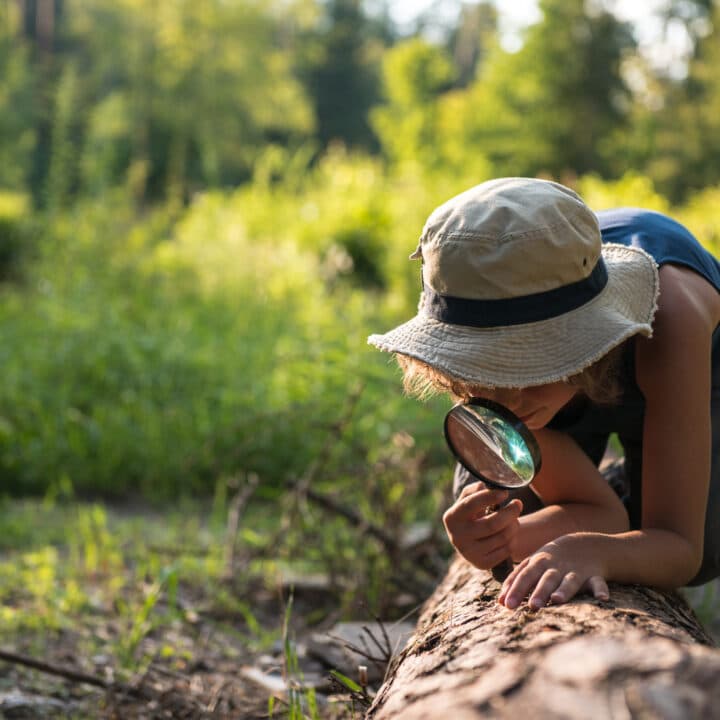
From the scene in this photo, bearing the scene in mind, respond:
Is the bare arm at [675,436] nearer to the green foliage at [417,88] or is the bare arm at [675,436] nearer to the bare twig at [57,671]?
the bare twig at [57,671]

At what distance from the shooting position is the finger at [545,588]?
1.79 meters

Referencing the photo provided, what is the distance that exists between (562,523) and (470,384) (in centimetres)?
48

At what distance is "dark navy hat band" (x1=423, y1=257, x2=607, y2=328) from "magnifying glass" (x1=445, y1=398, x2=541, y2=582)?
0.16 metres

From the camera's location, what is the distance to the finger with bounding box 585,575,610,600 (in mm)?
1790

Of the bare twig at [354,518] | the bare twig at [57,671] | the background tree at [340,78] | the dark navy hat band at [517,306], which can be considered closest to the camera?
the dark navy hat band at [517,306]

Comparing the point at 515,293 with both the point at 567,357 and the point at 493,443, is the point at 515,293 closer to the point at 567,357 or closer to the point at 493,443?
the point at 567,357

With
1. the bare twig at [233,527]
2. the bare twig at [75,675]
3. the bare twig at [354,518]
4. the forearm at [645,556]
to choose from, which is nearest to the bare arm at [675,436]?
the forearm at [645,556]

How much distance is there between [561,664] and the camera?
1.34 metres

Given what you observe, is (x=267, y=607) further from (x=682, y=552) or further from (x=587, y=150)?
(x=587, y=150)

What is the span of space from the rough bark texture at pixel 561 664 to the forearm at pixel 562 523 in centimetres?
12

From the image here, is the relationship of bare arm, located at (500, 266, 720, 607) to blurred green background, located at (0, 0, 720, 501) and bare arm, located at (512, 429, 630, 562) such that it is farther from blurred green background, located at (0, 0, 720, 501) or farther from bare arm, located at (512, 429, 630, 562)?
blurred green background, located at (0, 0, 720, 501)

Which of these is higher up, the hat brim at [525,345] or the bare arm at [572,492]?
the hat brim at [525,345]

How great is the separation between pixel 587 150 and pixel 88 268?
1716 centimetres

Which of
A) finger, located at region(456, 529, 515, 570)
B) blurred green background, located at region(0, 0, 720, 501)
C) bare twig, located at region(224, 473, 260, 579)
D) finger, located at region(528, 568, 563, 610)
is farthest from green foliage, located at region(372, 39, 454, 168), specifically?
finger, located at region(528, 568, 563, 610)
